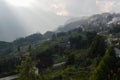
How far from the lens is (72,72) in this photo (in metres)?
110

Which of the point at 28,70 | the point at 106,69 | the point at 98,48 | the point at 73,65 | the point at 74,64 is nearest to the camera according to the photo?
the point at 106,69

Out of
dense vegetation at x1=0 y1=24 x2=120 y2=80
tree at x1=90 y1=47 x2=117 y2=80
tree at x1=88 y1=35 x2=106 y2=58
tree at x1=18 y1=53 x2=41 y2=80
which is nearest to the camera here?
tree at x1=90 y1=47 x2=117 y2=80

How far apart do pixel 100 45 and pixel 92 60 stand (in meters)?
7.16

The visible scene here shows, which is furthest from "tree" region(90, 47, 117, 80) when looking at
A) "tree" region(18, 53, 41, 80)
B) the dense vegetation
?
"tree" region(18, 53, 41, 80)

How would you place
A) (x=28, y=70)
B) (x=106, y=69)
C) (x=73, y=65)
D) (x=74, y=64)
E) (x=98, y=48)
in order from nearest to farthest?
1. (x=106, y=69)
2. (x=28, y=70)
3. (x=73, y=65)
4. (x=98, y=48)
5. (x=74, y=64)

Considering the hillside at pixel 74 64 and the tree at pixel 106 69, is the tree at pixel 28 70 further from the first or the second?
the tree at pixel 106 69

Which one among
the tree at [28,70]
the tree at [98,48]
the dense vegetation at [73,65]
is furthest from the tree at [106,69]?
the tree at [98,48]

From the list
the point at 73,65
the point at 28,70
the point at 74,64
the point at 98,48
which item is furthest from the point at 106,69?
the point at 74,64

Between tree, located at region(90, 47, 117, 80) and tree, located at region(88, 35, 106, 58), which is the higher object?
tree, located at region(88, 35, 106, 58)

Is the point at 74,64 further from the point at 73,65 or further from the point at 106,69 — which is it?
the point at 106,69

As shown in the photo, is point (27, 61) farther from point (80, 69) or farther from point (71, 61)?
point (71, 61)

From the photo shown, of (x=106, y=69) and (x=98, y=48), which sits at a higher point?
(x=98, y=48)

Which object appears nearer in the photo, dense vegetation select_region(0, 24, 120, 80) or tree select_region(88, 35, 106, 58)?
dense vegetation select_region(0, 24, 120, 80)

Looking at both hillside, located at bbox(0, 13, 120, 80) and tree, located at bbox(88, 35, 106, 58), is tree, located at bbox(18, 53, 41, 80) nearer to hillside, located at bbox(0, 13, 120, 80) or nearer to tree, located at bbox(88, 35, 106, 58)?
hillside, located at bbox(0, 13, 120, 80)
